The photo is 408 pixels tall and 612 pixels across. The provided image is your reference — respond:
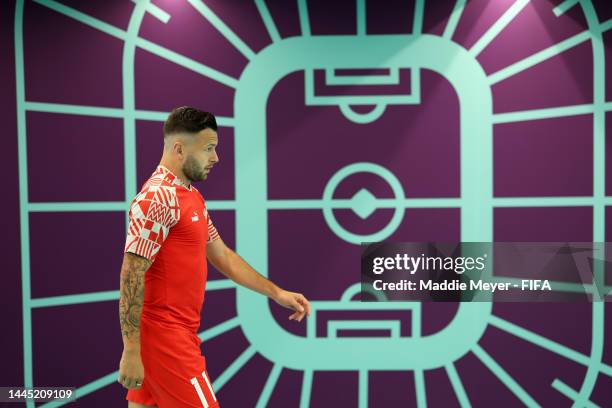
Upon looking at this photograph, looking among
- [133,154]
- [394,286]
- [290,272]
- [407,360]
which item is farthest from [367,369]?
[133,154]

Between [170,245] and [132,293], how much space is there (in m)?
0.17

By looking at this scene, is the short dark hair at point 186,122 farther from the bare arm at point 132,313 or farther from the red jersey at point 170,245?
the bare arm at point 132,313

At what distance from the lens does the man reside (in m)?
1.30

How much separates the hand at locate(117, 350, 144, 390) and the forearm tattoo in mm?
45

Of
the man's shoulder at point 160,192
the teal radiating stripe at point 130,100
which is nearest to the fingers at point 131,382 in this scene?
the man's shoulder at point 160,192

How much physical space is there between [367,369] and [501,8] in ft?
5.48

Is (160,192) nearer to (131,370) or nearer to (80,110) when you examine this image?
(131,370)

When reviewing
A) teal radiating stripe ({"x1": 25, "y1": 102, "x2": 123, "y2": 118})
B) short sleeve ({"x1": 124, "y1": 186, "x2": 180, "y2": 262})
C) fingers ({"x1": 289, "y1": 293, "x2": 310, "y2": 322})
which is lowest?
fingers ({"x1": 289, "y1": 293, "x2": 310, "y2": 322})

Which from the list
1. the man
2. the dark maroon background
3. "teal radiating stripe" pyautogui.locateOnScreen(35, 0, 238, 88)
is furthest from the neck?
"teal radiating stripe" pyautogui.locateOnScreen(35, 0, 238, 88)

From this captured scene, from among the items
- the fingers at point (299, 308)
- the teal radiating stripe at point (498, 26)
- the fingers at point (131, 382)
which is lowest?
the fingers at point (131, 382)

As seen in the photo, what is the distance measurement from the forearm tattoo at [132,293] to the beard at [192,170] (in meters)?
0.28

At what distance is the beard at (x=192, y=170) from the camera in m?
1.44

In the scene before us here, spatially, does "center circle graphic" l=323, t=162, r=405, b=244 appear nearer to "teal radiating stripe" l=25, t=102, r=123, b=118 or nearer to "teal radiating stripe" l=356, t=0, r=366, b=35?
"teal radiating stripe" l=356, t=0, r=366, b=35

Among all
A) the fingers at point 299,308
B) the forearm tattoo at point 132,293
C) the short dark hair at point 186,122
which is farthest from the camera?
the fingers at point 299,308
